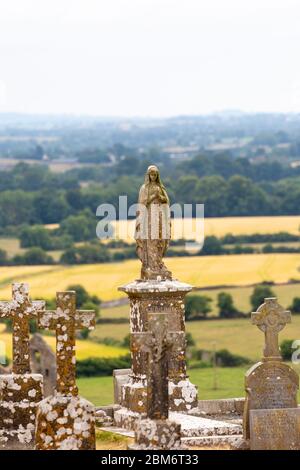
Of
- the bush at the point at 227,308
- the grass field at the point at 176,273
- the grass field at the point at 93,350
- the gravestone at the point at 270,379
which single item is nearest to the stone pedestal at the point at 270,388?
the gravestone at the point at 270,379

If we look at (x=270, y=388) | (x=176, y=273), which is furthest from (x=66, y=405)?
(x=176, y=273)

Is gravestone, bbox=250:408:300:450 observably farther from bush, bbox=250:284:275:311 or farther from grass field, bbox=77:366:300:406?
bush, bbox=250:284:275:311

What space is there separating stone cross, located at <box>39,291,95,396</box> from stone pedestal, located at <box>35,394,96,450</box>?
0.14m

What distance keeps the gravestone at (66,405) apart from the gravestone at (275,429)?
2.38 meters

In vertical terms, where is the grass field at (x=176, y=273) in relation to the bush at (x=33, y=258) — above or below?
below

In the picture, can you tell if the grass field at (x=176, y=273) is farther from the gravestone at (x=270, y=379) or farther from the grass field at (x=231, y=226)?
the gravestone at (x=270, y=379)

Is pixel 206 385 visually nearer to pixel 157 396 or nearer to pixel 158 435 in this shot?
pixel 157 396

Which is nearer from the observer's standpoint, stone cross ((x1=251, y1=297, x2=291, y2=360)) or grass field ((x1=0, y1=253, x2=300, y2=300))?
stone cross ((x1=251, y1=297, x2=291, y2=360))

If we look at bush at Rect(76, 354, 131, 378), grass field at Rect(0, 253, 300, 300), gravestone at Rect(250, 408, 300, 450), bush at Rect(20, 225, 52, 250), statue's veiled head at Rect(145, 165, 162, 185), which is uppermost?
bush at Rect(20, 225, 52, 250)

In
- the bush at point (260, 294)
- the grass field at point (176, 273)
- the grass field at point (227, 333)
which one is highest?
the grass field at point (176, 273)

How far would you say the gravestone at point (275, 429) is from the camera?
23.6 m

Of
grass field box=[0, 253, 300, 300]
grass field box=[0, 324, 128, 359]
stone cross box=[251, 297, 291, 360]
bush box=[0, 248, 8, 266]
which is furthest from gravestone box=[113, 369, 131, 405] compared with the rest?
bush box=[0, 248, 8, 266]

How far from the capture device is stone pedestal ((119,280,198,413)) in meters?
27.5

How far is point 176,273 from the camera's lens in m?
67.3
